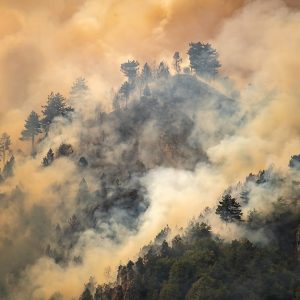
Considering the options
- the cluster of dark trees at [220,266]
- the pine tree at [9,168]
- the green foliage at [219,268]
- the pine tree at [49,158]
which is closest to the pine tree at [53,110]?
the pine tree at [9,168]

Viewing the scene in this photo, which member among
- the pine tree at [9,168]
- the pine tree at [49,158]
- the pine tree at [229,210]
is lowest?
the pine tree at [229,210]

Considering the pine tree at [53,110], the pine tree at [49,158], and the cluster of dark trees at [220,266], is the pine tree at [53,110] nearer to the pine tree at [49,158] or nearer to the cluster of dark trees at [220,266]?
the pine tree at [49,158]

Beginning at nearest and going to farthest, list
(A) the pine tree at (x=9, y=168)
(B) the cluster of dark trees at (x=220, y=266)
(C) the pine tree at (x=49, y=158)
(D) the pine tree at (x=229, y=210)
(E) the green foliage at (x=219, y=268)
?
(E) the green foliage at (x=219, y=268) → (B) the cluster of dark trees at (x=220, y=266) → (D) the pine tree at (x=229, y=210) → (C) the pine tree at (x=49, y=158) → (A) the pine tree at (x=9, y=168)

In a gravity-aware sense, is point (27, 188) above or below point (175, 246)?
above

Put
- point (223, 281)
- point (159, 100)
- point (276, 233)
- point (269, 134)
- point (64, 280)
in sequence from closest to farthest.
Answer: point (223, 281)
point (276, 233)
point (64, 280)
point (269, 134)
point (159, 100)

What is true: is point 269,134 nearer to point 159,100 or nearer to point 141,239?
point 159,100

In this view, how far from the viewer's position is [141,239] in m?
149

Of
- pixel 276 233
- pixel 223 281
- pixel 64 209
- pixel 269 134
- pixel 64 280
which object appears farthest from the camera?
pixel 269 134

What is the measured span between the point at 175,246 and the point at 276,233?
21155mm

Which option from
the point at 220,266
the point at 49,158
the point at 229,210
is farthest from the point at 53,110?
the point at 220,266

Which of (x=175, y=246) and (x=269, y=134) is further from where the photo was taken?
(x=269, y=134)

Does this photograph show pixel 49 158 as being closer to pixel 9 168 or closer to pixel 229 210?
pixel 9 168

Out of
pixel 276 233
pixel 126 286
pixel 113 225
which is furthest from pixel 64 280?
pixel 276 233

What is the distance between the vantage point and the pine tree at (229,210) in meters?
133
